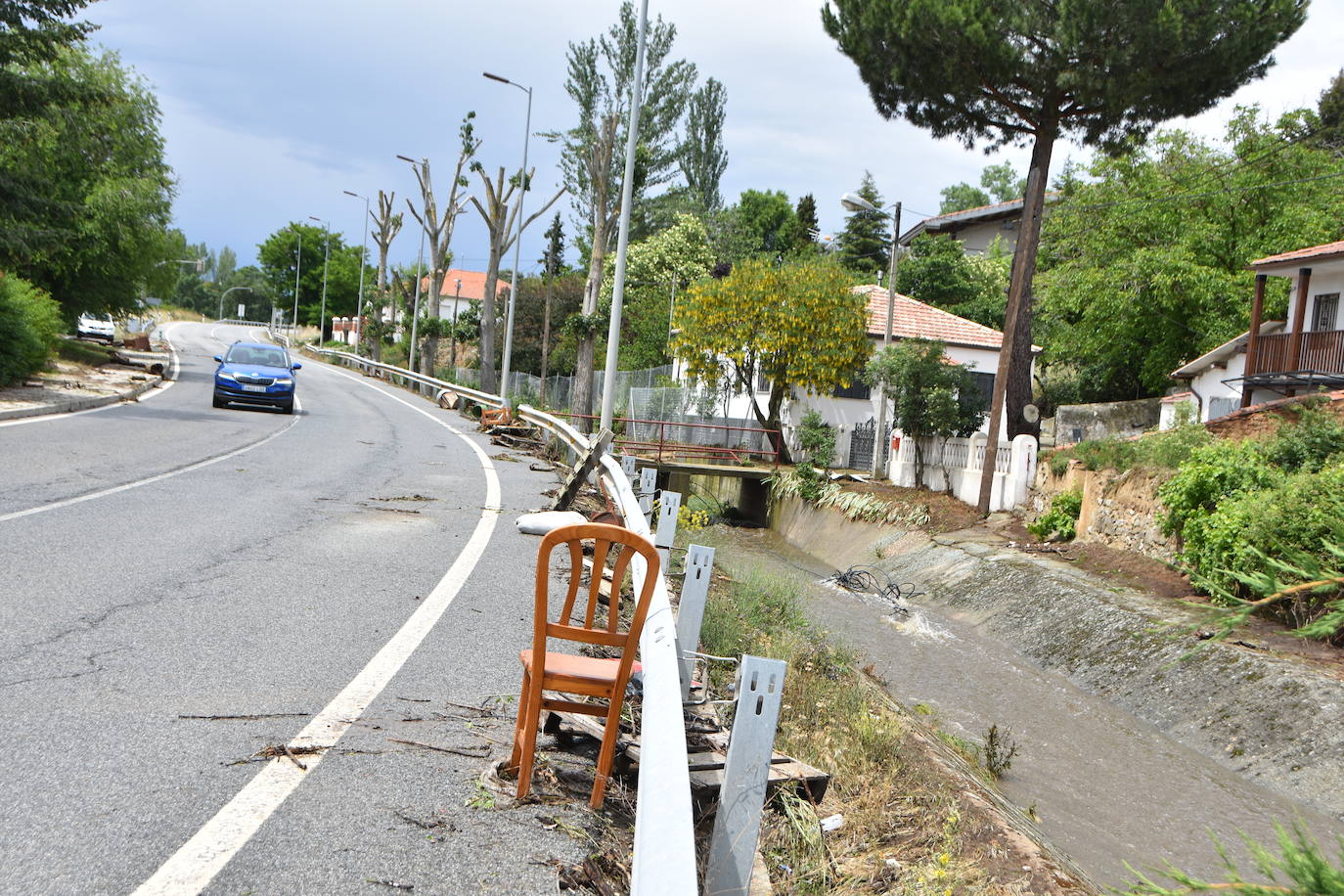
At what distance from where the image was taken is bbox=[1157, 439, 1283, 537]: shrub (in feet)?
49.0

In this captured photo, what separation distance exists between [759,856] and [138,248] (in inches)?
1481

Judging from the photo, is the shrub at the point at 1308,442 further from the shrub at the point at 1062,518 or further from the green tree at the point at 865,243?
the green tree at the point at 865,243

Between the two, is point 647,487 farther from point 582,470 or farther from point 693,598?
point 693,598

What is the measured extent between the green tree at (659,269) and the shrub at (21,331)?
31322mm

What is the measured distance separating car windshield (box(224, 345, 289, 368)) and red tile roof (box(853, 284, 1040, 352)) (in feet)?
59.7

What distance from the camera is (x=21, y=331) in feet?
79.3

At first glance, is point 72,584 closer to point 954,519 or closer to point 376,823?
point 376,823

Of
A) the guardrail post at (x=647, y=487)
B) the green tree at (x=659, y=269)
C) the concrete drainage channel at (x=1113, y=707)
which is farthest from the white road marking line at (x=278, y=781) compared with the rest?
the green tree at (x=659, y=269)

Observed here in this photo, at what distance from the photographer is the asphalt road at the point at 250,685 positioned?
368 cm

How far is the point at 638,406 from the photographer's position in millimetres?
38656

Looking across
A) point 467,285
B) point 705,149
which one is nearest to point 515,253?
point 705,149

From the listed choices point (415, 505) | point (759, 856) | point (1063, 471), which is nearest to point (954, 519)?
point (1063, 471)

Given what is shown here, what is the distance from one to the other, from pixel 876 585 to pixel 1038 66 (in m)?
11.5

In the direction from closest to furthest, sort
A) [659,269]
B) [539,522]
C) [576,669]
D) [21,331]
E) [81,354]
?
[576,669] < [539,522] < [21,331] < [81,354] < [659,269]
